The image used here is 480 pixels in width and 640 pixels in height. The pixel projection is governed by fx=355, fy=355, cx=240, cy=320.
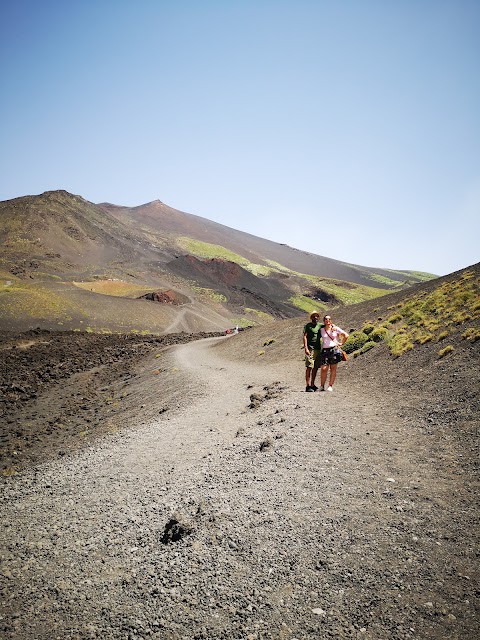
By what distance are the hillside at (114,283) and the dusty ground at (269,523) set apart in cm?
4054

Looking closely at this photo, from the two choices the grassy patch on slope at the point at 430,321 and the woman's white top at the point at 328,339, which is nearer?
the woman's white top at the point at 328,339

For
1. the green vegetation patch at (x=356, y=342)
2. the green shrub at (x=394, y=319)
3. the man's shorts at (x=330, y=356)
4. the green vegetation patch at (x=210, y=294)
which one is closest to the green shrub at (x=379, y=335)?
the green vegetation patch at (x=356, y=342)

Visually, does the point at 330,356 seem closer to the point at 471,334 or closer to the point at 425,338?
the point at 471,334

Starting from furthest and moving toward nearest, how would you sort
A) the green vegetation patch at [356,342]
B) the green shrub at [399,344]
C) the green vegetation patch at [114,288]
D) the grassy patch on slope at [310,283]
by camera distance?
the grassy patch on slope at [310,283], the green vegetation patch at [114,288], the green vegetation patch at [356,342], the green shrub at [399,344]

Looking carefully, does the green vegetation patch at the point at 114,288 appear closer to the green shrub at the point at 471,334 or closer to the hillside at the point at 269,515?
the hillside at the point at 269,515

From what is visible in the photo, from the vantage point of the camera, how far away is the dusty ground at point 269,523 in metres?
4.25

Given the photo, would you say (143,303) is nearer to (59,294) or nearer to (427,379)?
(59,294)

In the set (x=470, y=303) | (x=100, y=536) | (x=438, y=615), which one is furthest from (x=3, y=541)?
Answer: (x=470, y=303)

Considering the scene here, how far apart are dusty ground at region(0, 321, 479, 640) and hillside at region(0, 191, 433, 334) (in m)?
40.5

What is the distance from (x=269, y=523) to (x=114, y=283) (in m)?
71.6

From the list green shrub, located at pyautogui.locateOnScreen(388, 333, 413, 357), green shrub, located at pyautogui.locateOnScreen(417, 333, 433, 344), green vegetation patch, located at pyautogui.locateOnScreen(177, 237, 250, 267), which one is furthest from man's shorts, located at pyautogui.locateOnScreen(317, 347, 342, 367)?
green vegetation patch, located at pyautogui.locateOnScreen(177, 237, 250, 267)

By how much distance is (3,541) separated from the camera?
7422 mm

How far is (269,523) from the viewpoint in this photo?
571 centimetres

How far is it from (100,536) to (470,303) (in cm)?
1726
